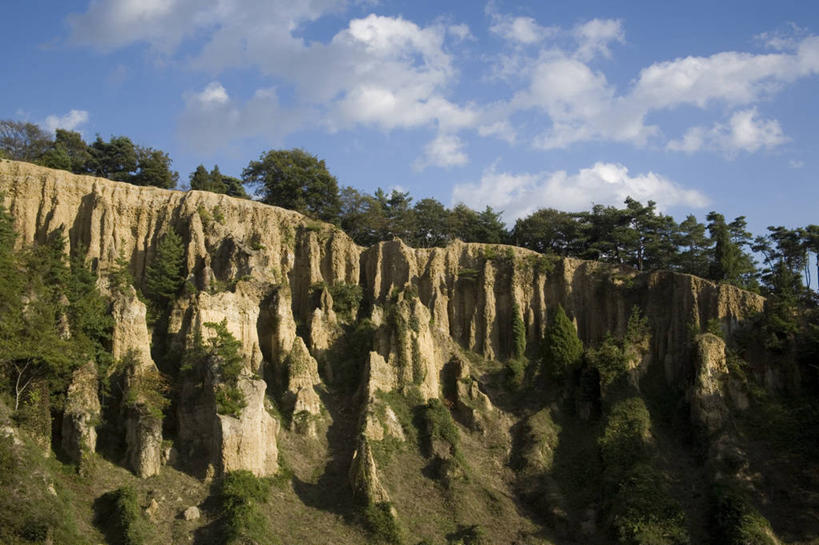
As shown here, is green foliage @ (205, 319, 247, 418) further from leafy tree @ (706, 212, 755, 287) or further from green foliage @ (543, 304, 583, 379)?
leafy tree @ (706, 212, 755, 287)

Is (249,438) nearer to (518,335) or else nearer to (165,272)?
(165,272)

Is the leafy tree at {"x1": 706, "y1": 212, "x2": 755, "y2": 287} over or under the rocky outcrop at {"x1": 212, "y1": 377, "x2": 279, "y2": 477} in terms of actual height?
over

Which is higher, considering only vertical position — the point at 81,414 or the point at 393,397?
the point at 393,397

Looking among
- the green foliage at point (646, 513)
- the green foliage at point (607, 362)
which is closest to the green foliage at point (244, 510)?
the green foliage at point (646, 513)

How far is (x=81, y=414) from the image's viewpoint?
33625 mm

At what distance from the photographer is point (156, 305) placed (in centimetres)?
4300

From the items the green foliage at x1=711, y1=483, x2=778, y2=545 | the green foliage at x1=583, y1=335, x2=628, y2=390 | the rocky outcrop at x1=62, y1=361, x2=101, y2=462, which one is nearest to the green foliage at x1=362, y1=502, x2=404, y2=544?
the rocky outcrop at x1=62, y1=361, x2=101, y2=462

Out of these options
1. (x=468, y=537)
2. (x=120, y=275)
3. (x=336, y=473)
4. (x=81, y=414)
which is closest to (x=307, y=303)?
(x=120, y=275)

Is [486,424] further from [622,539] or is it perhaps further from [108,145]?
[108,145]

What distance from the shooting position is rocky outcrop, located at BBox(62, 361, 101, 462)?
1307 inches

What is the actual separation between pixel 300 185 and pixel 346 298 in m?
14.0

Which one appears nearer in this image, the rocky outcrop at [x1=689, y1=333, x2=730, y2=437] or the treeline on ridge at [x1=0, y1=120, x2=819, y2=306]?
the rocky outcrop at [x1=689, y1=333, x2=730, y2=437]

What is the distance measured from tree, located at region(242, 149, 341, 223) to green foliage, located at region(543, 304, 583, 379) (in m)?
19.2

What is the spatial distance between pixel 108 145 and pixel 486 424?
1417 inches
